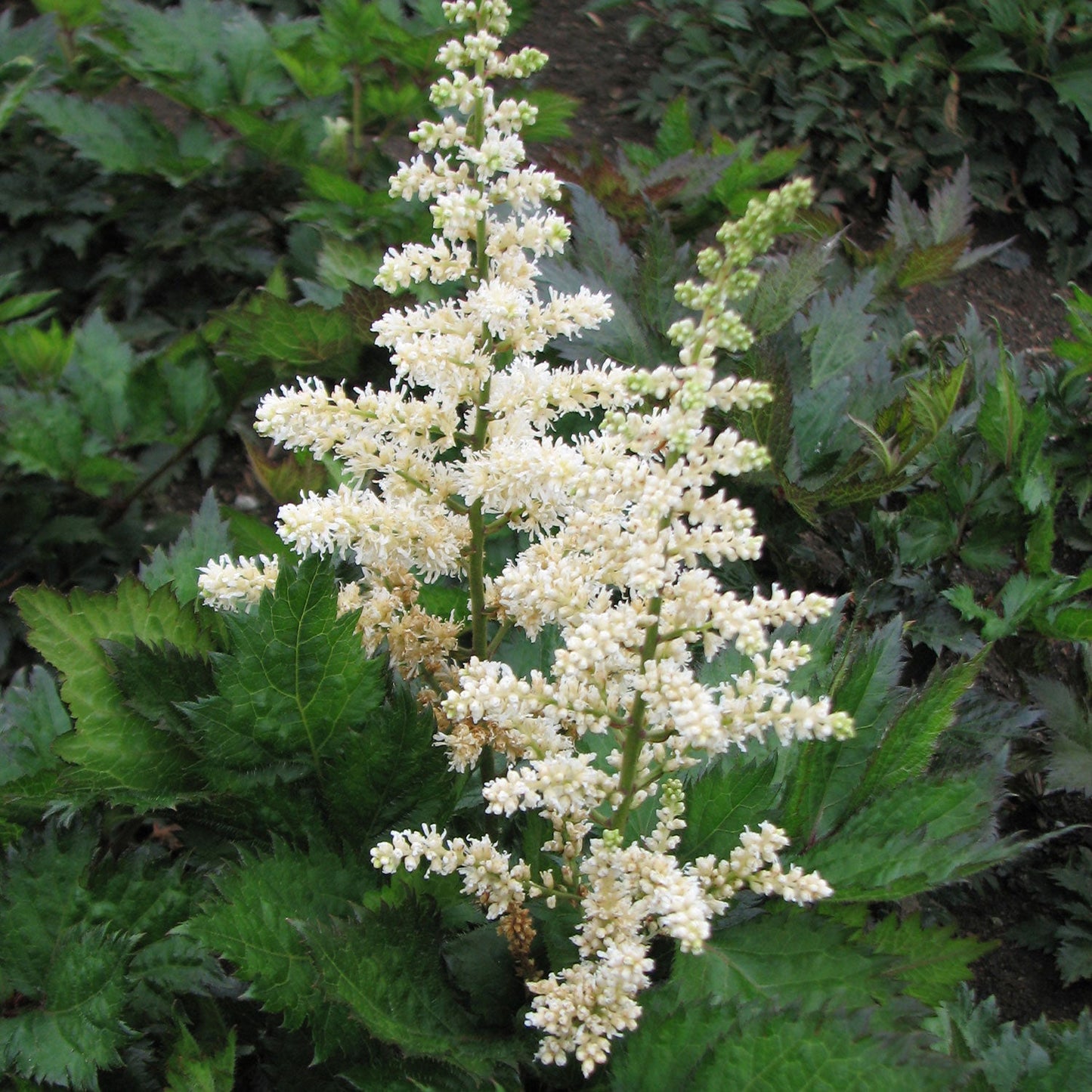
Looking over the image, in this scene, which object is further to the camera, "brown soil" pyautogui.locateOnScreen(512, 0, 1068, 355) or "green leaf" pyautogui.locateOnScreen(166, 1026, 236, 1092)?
"brown soil" pyautogui.locateOnScreen(512, 0, 1068, 355)

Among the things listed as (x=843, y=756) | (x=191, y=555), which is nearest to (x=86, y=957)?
(x=191, y=555)

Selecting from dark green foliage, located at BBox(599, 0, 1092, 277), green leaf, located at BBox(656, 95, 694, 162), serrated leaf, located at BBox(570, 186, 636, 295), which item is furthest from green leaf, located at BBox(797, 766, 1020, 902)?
dark green foliage, located at BBox(599, 0, 1092, 277)

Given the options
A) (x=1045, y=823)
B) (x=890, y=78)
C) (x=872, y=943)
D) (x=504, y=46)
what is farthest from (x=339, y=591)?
(x=504, y=46)

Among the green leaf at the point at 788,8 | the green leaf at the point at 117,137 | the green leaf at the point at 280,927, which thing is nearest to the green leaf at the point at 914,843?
the green leaf at the point at 280,927

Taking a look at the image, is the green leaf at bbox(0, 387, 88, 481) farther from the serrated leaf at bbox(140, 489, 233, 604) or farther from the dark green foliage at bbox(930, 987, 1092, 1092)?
the dark green foliage at bbox(930, 987, 1092, 1092)

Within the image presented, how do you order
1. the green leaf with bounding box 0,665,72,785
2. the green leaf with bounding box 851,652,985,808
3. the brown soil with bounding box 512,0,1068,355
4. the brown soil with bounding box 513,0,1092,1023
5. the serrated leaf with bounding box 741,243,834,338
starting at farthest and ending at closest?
the brown soil with bounding box 512,0,1068,355, the serrated leaf with bounding box 741,243,834,338, the brown soil with bounding box 513,0,1092,1023, the green leaf with bounding box 0,665,72,785, the green leaf with bounding box 851,652,985,808

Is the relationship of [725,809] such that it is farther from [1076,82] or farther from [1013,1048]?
[1076,82]
